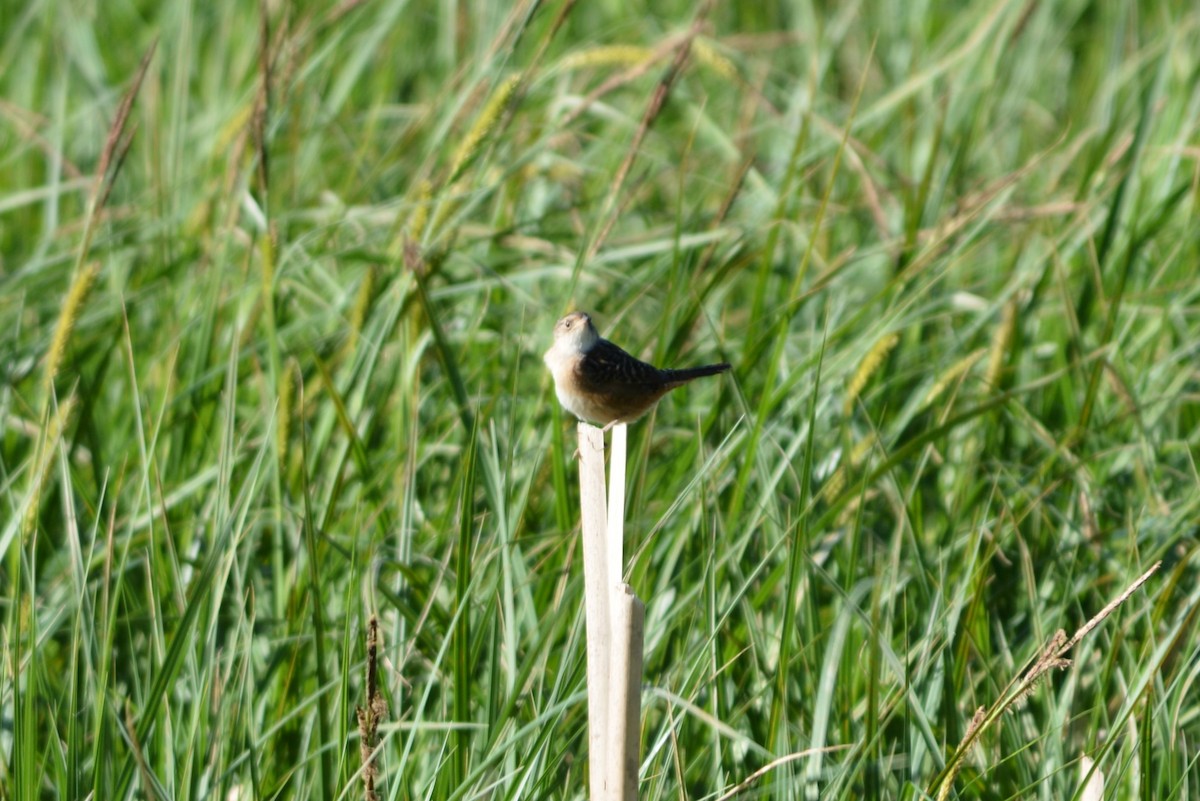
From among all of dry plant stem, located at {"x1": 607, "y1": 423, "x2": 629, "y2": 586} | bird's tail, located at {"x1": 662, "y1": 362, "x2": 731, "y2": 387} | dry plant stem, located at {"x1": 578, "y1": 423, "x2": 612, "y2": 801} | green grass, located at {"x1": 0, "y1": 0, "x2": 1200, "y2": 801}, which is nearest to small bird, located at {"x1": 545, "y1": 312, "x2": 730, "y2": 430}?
bird's tail, located at {"x1": 662, "y1": 362, "x2": 731, "y2": 387}

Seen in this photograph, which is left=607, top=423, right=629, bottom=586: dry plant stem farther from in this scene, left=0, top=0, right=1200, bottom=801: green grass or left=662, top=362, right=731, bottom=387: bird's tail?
left=662, top=362, right=731, bottom=387: bird's tail

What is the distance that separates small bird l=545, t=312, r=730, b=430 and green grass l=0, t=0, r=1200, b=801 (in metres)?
0.11

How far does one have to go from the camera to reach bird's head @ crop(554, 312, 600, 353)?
7.82 feet

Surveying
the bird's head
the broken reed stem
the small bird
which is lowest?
the broken reed stem

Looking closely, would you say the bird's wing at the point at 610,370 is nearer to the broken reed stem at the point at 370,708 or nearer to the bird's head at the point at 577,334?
the bird's head at the point at 577,334

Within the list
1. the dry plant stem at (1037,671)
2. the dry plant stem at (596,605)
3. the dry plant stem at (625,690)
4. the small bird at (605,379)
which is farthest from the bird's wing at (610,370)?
the dry plant stem at (1037,671)

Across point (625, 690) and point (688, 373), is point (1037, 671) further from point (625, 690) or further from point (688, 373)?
point (688, 373)

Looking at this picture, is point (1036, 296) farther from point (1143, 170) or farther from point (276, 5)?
point (276, 5)

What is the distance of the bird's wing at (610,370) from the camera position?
231 centimetres

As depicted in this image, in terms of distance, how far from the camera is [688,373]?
90.2 inches

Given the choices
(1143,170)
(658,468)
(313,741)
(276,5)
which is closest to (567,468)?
(658,468)

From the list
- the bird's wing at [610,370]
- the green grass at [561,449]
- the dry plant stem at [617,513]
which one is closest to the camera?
the dry plant stem at [617,513]

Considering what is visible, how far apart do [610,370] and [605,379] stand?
0.06ft

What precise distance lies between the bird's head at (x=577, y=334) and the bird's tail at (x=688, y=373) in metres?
0.14
